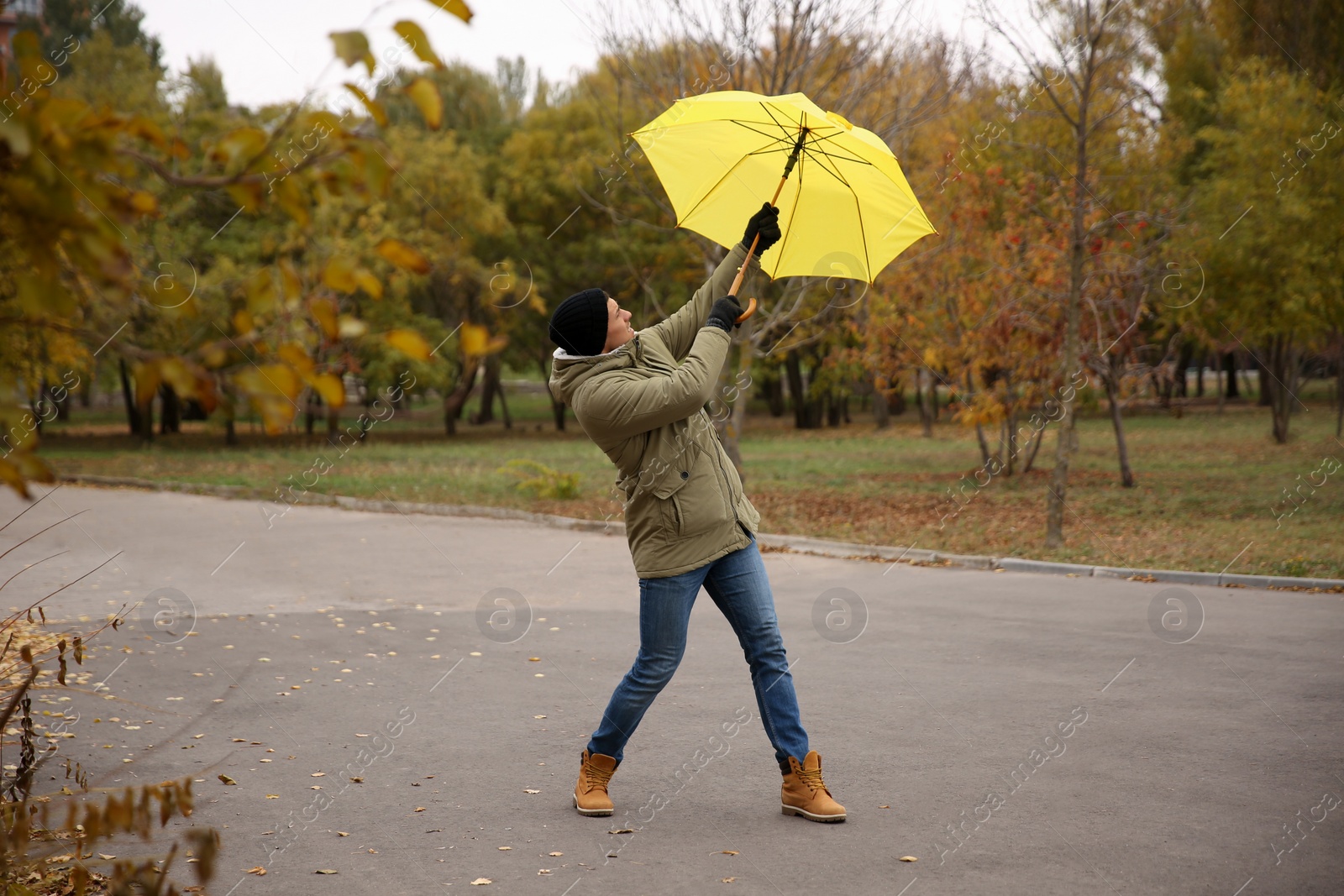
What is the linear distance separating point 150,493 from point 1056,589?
14441mm

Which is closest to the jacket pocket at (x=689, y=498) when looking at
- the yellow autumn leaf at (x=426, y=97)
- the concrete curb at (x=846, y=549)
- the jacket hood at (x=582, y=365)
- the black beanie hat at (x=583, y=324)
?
the jacket hood at (x=582, y=365)

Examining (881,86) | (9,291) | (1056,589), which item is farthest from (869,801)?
(9,291)

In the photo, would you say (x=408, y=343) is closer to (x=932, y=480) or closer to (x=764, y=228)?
(x=764, y=228)

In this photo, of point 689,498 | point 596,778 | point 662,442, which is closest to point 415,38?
point 662,442

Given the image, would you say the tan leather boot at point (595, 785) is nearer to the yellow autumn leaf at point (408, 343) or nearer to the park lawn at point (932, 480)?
the yellow autumn leaf at point (408, 343)

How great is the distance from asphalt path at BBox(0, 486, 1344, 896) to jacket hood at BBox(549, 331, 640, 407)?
1.72 metres

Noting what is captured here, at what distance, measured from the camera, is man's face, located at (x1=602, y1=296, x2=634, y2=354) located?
448 cm

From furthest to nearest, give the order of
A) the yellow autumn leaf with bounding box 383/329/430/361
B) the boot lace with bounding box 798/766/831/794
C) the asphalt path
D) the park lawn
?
the park lawn, the boot lace with bounding box 798/766/831/794, the asphalt path, the yellow autumn leaf with bounding box 383/329/430/361

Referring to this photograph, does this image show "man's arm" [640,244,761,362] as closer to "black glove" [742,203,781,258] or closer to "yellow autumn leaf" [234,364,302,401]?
"black glove" [742,203,781,258]

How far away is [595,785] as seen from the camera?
461cm

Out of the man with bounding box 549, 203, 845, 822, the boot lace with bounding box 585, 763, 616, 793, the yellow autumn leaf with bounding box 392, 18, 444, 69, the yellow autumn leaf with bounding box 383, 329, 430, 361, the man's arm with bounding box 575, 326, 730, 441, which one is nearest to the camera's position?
the yellow autumn leaf with bounding box 383, 329, 430, 361

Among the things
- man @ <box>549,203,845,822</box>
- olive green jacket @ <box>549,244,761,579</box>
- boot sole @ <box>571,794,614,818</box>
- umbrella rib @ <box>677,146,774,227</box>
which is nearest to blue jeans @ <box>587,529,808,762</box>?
man @ <box>549,203,845,822</box>

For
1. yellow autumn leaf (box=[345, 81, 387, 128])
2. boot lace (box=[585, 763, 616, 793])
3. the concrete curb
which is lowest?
the concrete curb

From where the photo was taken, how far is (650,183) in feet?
88.5
